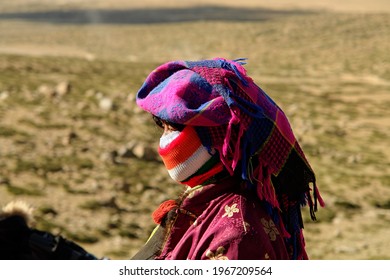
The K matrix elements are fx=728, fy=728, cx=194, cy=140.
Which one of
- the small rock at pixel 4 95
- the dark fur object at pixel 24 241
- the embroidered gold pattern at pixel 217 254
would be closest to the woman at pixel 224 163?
the embroidered gold pattern at pixel 217 254

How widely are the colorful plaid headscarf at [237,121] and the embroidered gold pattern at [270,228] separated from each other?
69mm

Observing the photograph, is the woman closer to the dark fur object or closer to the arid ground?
the dark fur object

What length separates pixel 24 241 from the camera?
129 inches

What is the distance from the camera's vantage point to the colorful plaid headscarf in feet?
8.35

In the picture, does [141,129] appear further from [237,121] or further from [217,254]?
[217,254]

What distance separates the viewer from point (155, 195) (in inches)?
343

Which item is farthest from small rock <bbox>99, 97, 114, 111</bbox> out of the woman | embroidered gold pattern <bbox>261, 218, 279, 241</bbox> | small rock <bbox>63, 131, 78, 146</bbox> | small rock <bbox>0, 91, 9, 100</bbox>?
embroidered gold pattern <bbox>261, 218, 279, 241</bbox>

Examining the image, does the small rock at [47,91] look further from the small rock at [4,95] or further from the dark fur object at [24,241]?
the dark fur object at [24,241]

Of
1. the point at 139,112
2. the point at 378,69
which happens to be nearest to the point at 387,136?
the point at 139,112

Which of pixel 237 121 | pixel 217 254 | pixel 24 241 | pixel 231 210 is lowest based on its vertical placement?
pixel 24 241

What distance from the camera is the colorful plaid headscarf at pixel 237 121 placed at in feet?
8.35

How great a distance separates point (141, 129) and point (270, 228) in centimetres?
1005

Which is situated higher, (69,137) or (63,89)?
(69,137)

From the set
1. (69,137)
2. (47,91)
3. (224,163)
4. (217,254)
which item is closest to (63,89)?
(47,91)
